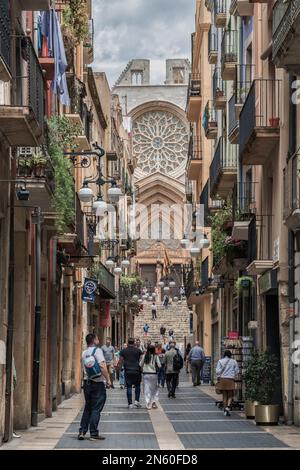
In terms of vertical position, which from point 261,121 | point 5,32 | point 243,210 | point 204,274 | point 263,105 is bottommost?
point 204,274

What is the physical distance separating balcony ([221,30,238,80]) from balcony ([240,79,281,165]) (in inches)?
295

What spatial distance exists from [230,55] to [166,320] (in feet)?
209

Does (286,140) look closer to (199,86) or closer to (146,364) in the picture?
(146,364)

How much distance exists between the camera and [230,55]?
110ft

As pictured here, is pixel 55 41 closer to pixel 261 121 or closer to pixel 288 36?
pixel 261 121

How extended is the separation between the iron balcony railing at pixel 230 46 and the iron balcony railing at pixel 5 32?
17.2 m

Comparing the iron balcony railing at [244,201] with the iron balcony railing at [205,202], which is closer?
the iron balcony railing at [244,201]

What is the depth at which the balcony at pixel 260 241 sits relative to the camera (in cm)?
2625

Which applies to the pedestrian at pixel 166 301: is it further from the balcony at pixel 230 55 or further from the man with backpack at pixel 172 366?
the balcony at pixel 230 55

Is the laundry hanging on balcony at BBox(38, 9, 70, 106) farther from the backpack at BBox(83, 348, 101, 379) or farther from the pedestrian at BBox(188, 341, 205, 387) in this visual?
the pedestrian at BBox(188, 341, 205, 387)

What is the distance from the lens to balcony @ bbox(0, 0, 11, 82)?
15.6 metres

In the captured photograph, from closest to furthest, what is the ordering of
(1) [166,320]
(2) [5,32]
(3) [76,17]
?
(2) [5,32]
(3) [76,17]
(1) [166,320]

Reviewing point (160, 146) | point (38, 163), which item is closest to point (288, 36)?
point (38, 163)

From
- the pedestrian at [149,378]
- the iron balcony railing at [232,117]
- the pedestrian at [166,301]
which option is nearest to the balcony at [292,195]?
the pedestrian at [149,378]
